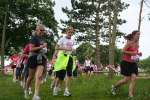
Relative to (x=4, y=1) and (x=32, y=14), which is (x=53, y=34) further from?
(x=4, y=1)

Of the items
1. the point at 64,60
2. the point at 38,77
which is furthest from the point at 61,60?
the point at 38,77

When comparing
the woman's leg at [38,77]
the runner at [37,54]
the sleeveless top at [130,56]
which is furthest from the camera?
the sleeveless top at [130,56]

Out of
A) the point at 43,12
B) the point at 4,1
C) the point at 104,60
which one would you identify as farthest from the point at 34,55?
the point at 104,60

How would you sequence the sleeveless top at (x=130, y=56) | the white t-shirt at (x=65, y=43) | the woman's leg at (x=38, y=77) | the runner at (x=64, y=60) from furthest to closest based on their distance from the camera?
1. the white t-shirt at (x=65, y=43)
2. the runner at (x=64, y=60)
3. the sleeveless top at (x=130, y=56)
4. the woman's leg at (x=38, y=77)

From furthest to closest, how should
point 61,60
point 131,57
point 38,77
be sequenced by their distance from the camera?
point 61,60 → point 131,57 → point 38,77

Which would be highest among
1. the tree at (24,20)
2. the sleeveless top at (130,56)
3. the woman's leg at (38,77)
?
the tree at (24,20)

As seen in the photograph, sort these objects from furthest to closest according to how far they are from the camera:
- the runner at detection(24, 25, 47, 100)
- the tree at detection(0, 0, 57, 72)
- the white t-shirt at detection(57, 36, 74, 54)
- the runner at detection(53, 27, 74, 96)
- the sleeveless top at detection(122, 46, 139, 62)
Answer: the tree at detection(0, 0, 57, 72) < the white t-shirt at detection(57, 36, 74, 54) < the runner at detection(53, 27, 74, 96) < the sleeveless top at detection(122, 46, 139, 62) < the runner at detection(24, 25, 47, 100)

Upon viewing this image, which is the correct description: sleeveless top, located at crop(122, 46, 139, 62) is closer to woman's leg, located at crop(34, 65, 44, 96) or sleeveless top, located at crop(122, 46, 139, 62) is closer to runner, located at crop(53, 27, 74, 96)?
runner, located at crop(53, 27, 74, 96)

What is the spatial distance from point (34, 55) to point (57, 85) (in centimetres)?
250

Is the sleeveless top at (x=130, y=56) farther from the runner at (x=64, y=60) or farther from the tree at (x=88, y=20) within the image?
the tree at (x=88, y=20)

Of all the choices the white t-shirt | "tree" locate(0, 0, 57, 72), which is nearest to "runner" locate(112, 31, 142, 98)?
the white t-shirt

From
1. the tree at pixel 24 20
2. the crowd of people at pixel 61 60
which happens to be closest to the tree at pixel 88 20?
the tree at pixel 24 20

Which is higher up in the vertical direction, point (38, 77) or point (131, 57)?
point (131, 57)

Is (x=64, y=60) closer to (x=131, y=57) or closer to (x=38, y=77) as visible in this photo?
(x=131, y=57)
